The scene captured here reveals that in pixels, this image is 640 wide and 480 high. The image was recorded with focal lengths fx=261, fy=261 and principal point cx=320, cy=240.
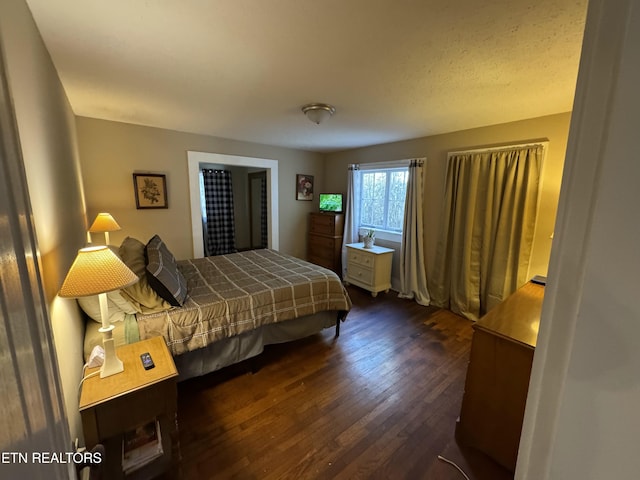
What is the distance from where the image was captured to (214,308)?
1.94 meters

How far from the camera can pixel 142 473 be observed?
1.27 meters

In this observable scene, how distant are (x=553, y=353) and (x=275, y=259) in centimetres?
295

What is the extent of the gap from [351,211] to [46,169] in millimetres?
3619

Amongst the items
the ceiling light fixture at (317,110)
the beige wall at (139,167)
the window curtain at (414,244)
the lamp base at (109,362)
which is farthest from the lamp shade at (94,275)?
the window curtain at (414,244)

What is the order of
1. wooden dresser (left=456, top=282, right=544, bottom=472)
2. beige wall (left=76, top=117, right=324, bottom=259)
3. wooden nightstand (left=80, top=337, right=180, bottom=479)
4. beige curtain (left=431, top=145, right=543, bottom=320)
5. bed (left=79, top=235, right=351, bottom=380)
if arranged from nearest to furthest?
wooden nightstand (left=80, top=337, right=180, bottom=479)
wooden dresser (left=456, top=282, right=544, bottom=472)
bed (left=79, top=235, right=351, bottom=380)
beige curtain (left=431, top=145, right=543, bottom=320)
beige wall (left=76, top=117, right=324, bottom=259)

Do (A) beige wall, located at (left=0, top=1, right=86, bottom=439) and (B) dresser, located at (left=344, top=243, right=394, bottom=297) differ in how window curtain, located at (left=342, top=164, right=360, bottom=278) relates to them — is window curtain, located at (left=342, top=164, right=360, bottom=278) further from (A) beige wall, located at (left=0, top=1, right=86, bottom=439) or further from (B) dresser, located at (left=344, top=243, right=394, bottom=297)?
(A) beige wall, located at (left=0, top=1, right=86, bottom=439)

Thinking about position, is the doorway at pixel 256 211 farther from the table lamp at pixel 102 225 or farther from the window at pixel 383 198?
the table lamp at pixel 102 225

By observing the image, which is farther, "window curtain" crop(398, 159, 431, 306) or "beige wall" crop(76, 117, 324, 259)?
"window curtain" crop(398, 159, 431, 306)

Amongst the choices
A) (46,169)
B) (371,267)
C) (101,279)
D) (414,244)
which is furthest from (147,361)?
(414,244)

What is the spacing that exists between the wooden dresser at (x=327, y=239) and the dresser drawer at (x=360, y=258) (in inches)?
15.5

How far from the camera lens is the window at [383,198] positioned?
3.97m

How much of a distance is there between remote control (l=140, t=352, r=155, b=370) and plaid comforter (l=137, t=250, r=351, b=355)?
0.32m

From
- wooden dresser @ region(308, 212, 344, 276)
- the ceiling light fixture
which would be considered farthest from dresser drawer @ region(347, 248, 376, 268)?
the ceiling light fixture

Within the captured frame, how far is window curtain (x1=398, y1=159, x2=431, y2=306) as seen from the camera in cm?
352
